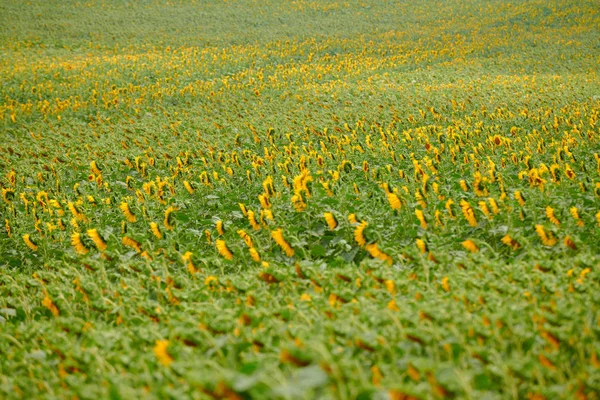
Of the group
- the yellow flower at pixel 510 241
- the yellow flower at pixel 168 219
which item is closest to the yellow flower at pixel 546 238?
the yellow flower at pixel 510 241

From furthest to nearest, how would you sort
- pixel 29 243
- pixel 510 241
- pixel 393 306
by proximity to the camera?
pixel 29 243
pixel 510 241
pixel 393 306

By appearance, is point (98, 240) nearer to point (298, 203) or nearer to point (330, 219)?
point (298, 203)

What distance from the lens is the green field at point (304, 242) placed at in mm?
2367

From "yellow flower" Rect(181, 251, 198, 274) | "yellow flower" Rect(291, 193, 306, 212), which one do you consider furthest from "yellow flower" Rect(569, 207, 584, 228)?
"yellow flower" Rect(181, 251, 198, 274)

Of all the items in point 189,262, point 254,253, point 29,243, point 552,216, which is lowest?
point 29,243

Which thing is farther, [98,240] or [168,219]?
[168,219]

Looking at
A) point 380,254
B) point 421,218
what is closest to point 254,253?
point 380,254

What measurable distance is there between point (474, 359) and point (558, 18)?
26.8m

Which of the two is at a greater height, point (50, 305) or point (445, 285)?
point (445, 285)

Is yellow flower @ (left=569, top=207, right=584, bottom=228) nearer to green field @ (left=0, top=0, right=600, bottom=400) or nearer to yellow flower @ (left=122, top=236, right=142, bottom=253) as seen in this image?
green field @ (left=0, top=0, right=600, bottom=400)

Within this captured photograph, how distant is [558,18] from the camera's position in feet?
83.7

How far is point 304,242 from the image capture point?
4.43 meters

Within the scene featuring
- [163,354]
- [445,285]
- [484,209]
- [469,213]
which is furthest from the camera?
[469,213]

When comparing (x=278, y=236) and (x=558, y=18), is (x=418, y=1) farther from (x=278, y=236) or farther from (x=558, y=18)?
(x=278, y=236)
